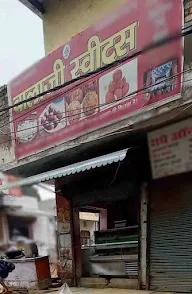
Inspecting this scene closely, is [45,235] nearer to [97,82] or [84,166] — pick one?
[84,166]

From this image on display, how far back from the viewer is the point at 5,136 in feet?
28.8

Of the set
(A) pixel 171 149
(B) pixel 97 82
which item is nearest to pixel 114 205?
(A) pixel 171 149

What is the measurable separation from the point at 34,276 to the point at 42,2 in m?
6.50

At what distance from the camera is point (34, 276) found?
24.4 feet

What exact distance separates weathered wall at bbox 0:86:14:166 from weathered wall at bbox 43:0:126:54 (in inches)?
61.9

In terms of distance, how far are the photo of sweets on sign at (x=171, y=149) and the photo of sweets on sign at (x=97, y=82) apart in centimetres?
55

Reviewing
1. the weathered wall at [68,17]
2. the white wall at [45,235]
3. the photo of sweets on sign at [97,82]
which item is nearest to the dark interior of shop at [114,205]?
the white wall at [45,235]

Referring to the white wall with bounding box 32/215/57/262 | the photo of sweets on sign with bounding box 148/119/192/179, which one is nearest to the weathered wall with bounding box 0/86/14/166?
the white wall with bounding box 32/215/57/262

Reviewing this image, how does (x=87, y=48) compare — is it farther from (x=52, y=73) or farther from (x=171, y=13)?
(x=171, y=13)

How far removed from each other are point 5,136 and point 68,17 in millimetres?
3185

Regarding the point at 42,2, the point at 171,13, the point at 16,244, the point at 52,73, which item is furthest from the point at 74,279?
the point at 42,2

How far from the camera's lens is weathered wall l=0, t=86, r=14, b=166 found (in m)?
8.61

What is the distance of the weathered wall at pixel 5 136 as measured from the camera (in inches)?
339

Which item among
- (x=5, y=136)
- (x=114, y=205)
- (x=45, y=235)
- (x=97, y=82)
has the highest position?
(x=97, y=82)
